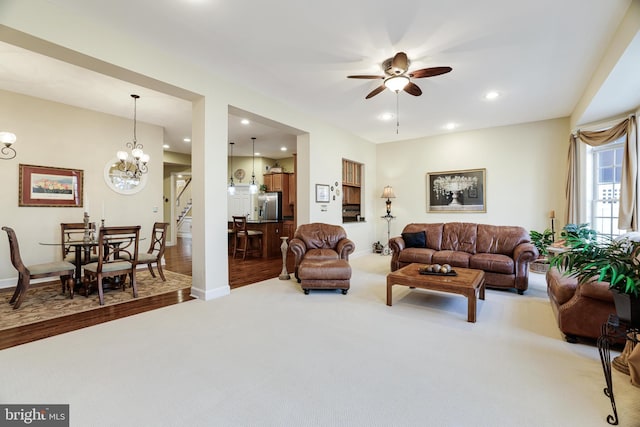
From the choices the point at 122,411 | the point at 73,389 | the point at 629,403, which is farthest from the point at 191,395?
the point at 629,403

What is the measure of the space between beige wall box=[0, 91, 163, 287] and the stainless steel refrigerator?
3.52 meters

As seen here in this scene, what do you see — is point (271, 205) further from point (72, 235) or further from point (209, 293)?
point (209, 293)

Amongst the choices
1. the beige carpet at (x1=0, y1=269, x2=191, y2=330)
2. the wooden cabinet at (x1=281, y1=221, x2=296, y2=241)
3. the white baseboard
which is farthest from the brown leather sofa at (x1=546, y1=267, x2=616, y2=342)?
the wooden cabinet at (x1=281, y1=221, x2=296, y2=241)

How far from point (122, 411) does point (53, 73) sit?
168 inches

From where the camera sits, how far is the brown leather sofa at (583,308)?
2334 mm

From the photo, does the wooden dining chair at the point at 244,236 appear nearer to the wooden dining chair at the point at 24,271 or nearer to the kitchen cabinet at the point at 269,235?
the kitchen cabinet at the point at 269,235

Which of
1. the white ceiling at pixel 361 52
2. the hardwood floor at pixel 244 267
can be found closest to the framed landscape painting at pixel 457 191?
the white ceiling at pixel 361 52

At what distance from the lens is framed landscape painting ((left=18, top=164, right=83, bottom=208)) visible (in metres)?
4.36

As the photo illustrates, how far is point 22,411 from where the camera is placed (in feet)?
5.41

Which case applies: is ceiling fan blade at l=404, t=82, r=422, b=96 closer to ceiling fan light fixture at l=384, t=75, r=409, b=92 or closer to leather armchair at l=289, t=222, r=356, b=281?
ceiling fan light fixture at l=384, t=75, r=409, b=92

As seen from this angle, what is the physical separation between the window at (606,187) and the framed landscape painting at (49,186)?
901cm

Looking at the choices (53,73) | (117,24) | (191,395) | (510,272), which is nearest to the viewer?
(191,395)

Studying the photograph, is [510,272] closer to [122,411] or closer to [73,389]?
[122,411]

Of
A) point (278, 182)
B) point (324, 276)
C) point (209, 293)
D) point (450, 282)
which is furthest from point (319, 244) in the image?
point (278, 182)
